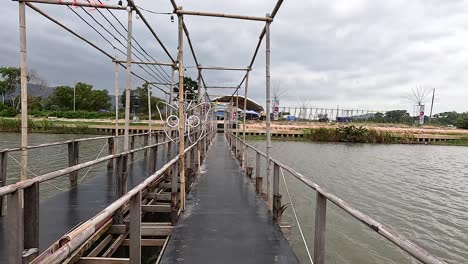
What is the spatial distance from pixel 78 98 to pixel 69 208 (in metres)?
61.0

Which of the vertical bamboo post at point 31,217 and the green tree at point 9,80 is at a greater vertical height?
the green tree at point 9,80

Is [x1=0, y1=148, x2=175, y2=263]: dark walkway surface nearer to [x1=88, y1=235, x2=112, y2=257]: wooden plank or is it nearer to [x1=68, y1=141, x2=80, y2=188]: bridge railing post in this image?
[x1=68, y1=141, x2=80, y2=188]: bridge railing post

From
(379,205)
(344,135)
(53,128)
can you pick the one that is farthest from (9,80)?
(379,205)

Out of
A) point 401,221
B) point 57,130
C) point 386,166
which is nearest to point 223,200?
point 401,221

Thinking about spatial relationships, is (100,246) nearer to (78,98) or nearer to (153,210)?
(153,210)

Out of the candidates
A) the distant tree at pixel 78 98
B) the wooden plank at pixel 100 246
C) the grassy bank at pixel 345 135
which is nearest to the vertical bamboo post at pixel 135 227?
the wooden plank at pixel 100 246

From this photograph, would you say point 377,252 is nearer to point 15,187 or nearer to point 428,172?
point 15,187

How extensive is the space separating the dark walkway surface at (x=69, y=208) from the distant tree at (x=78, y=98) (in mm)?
59439

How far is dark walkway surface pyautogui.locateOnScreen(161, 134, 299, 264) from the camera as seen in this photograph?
3312mm

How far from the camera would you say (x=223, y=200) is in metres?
5.64

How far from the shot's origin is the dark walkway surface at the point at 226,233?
10.9 feet

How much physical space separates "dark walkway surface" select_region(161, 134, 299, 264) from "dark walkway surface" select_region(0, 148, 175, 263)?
4.25 ft

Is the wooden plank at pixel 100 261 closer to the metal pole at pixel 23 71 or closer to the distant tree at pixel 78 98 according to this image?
the metal pole at pixel 23 71

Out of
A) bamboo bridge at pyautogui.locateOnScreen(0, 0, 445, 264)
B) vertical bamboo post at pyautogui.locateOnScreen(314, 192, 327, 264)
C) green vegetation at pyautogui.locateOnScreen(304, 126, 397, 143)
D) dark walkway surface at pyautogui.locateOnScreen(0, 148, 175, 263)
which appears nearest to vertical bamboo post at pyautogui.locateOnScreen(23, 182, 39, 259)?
bamboo bridge at pyautogui.locateOnScreen(0, 0, 445, 264)
